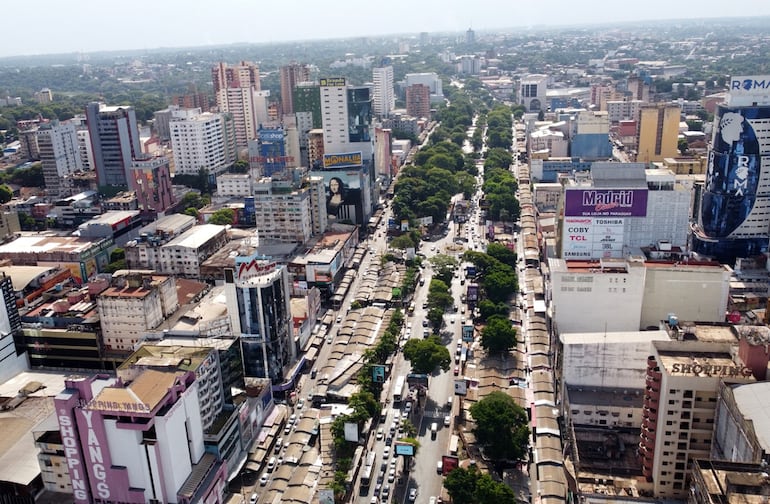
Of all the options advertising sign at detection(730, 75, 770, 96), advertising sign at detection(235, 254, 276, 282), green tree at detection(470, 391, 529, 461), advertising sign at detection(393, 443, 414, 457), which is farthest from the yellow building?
advertising sign at detection(393, 443, 414, 457)

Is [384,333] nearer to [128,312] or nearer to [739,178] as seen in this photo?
[128,312]

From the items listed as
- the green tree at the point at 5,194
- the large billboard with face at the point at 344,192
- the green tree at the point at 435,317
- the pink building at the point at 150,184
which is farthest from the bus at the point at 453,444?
the green tree at the point at 5,194

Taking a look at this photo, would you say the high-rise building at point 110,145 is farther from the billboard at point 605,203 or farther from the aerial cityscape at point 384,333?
the billboard at point 605,203

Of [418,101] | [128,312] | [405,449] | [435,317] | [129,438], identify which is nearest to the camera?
[129,438]

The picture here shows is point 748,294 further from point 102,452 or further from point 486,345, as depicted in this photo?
point 102,452

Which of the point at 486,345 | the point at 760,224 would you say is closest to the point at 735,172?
the point at 760,224

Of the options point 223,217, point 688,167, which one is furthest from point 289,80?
point 688,167
